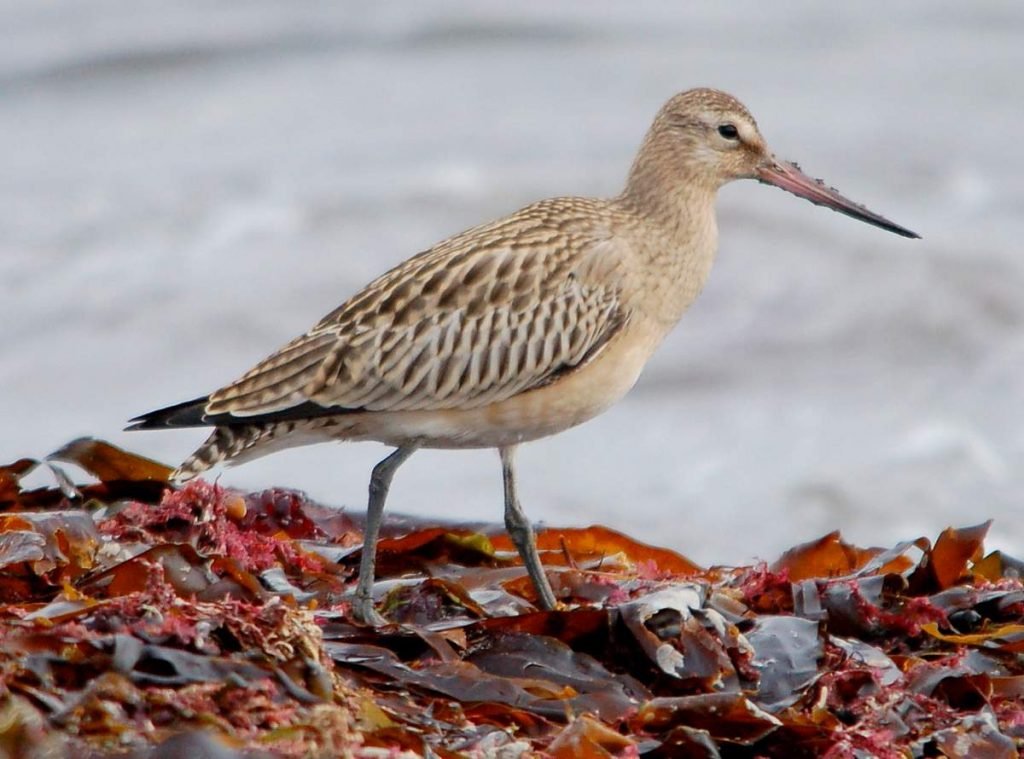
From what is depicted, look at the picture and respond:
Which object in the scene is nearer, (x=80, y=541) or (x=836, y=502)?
(x=80, y=541)

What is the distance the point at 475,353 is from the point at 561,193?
8969 mm

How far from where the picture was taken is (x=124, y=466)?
22.9 feet

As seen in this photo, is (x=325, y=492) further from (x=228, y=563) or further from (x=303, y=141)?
(x=303, y=141)

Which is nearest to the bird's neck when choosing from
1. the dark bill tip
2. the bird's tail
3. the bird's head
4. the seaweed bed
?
the bird's head

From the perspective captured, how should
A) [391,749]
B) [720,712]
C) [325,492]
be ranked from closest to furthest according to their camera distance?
[391,749] → [720,712] → [325,492]

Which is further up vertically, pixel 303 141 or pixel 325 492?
pixel 303 141

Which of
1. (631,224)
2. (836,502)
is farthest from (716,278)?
(631,224)

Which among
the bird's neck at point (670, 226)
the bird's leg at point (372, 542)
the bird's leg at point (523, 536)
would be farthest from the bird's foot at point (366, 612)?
the bird's neck at point (670, 226)

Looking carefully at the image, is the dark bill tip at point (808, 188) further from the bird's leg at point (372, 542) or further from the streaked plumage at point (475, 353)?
the bird's leg at point (372, 542)

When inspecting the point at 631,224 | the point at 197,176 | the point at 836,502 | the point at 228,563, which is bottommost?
the point at 836,502

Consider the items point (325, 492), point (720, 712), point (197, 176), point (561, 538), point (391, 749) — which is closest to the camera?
point (391, 749)

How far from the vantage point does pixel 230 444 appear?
6555 mm

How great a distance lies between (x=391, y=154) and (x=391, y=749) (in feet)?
42.0

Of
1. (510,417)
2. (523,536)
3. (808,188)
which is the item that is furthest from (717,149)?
(523,536)
